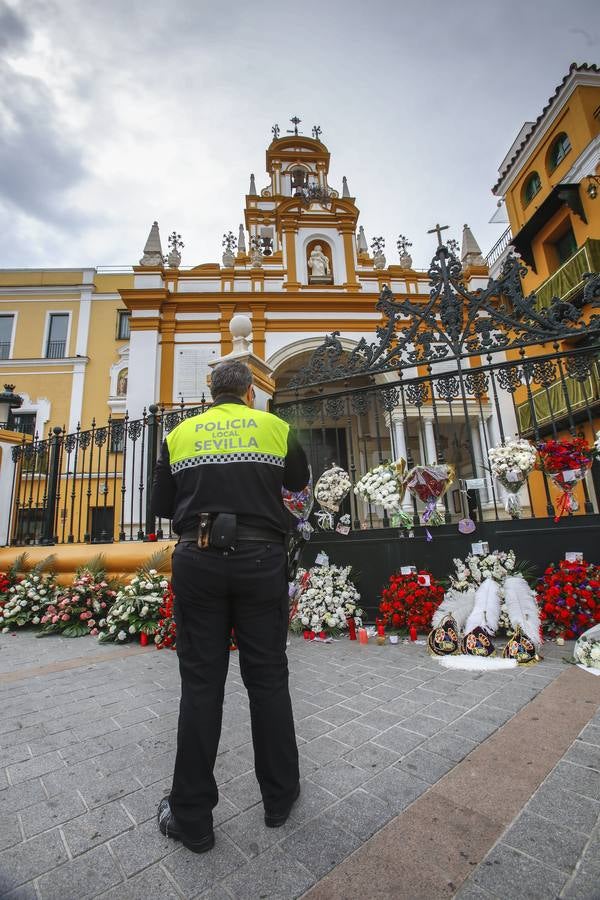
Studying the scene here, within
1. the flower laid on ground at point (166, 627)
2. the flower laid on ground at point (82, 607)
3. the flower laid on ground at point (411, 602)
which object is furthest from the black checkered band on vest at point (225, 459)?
the flower laid on ground at point (82, 607)

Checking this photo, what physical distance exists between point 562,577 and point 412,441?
10.8m

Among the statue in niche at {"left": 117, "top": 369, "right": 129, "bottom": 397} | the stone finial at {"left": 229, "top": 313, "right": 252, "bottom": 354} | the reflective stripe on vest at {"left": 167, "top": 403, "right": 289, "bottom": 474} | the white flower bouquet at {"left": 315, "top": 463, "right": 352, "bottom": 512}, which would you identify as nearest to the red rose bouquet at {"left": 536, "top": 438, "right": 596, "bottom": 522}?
the white flower bouquet at {"left": 315, "top": 463, "right": 352, "bottom": 512}

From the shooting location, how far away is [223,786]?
1891 mm

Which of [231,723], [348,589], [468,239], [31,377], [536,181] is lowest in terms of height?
[231,723]

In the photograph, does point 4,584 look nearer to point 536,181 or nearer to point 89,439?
point 89,439

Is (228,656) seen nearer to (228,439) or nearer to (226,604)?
(226,604)

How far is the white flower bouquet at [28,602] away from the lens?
18.5 ft

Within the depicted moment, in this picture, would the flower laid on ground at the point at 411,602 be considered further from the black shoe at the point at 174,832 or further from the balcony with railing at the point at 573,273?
the balcony with railing at the point at 573,273

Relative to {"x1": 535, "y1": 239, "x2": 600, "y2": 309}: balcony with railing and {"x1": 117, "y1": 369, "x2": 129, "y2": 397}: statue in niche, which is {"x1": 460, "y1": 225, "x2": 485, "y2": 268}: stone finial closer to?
{"x1": 535, "y1": 239, "x2": 600, "y2": 309}: balcony with railing

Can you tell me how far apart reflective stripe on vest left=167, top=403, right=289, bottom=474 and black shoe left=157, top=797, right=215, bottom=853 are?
137 centimetres

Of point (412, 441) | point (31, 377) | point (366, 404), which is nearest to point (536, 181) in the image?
point (412, 441)

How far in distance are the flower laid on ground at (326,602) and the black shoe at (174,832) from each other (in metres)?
3.09

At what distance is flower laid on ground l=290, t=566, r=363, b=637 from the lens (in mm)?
4707

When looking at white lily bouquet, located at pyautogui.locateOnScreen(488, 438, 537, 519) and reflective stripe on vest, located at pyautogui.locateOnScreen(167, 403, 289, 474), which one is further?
white lily bouquet, located at pyautogui.locateOnScreen(488, 438, 537, 519)
